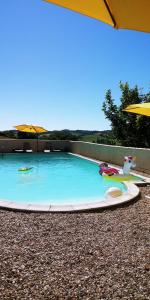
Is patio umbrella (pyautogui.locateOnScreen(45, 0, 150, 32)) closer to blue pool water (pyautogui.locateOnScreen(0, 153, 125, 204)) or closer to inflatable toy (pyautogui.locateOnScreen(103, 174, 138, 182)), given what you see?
blue pool water (pyautogui.locateOnScreen(0, 153, 125, 204))

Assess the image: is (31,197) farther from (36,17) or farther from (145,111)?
(36,17)

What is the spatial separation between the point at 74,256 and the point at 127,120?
19.1 meters

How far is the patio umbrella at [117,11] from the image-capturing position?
94.0 inches

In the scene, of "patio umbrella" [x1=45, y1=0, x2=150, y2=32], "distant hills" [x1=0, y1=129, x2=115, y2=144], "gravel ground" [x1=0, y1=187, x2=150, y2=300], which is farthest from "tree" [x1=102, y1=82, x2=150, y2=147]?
"patio umbrella" [x1=45, y1=0, x2=150, y2=32]

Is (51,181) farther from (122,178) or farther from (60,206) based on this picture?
(60,206)

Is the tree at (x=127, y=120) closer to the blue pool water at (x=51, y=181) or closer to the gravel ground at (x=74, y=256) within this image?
the blue pool water at (x=51, y=181)

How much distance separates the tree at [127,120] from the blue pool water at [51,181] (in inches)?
191

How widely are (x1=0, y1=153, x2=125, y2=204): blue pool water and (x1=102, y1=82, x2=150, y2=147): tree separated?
4853mm

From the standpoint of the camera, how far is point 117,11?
99.8 inches

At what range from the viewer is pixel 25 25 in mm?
11016

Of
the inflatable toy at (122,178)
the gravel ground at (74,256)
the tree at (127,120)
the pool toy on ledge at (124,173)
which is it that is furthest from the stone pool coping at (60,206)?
the tree at (127,120)

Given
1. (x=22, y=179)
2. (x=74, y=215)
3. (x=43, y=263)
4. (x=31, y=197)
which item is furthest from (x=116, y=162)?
(x=43, y=263)

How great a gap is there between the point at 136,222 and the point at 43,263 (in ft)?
8.32

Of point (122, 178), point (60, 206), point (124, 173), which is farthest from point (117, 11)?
point (124, 173)
